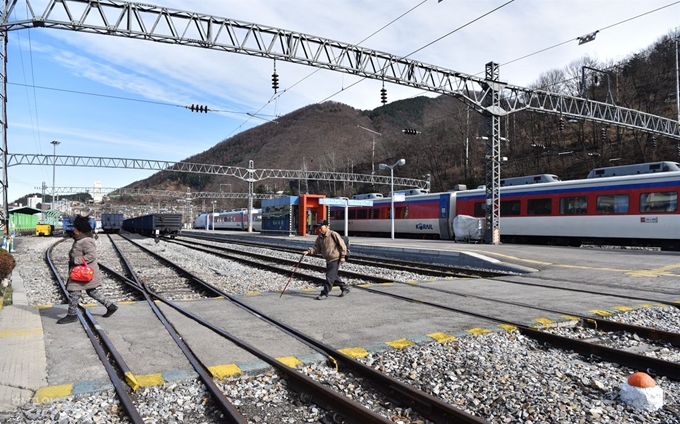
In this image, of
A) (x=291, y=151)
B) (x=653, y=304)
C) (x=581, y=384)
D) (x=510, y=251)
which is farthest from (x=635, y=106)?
(x=291, y=151)

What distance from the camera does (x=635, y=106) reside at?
174ft

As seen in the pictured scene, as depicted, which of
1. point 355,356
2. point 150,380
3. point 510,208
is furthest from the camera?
point 510,208

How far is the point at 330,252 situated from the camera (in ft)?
31.2

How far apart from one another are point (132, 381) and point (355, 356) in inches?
94.9

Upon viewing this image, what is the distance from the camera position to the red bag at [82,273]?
698 cm

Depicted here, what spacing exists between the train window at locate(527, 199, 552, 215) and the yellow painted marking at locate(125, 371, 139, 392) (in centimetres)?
2275

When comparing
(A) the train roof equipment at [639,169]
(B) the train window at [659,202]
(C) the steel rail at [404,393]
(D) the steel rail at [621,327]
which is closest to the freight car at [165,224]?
(A) the train roof equipment at [639,169]

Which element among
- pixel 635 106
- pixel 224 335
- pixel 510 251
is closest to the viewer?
pixel 224 335

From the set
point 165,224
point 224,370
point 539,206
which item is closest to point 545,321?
point 224,370

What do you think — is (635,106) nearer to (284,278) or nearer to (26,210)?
(284,278)

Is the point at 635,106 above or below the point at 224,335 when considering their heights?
above

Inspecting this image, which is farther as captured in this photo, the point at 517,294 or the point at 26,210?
the point at 26,210

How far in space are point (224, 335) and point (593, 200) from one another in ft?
66.6

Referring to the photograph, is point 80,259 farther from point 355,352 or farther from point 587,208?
point 587,208
